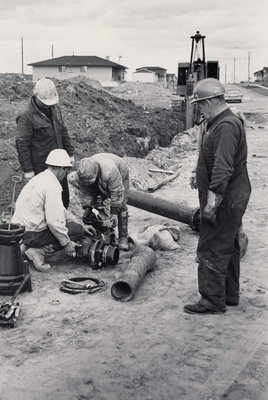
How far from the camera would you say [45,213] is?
261 inches

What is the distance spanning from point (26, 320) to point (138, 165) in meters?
8.76

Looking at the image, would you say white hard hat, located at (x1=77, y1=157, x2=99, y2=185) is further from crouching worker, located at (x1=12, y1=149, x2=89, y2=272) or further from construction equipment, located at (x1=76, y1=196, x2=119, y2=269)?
construction equipment, located at (x1=76, y1=196, x2=119, y2=269)

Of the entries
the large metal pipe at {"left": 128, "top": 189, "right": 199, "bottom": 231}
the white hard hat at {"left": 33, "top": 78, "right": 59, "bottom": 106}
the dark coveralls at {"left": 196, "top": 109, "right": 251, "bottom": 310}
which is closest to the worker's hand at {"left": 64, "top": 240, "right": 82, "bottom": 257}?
the white hard hat at {"left": 33, "top": 78, "right": 59, "bottom": 106}

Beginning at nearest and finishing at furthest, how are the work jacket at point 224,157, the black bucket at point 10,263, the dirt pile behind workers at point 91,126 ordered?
1. the work jacket at point 224,157
2. the black bucket at point 10,263
3. the dirt pile behind workers at point 91,126

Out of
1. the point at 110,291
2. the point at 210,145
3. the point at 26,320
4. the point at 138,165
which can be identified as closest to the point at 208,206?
the point at 210,145

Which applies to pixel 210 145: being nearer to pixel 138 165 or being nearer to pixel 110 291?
pixel 110 291

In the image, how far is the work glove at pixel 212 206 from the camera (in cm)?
521

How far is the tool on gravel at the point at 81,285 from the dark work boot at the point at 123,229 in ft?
4.28

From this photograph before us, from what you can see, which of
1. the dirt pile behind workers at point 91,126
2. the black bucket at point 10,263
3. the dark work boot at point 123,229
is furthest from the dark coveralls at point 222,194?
the dirt pile behind workers at point 91,126

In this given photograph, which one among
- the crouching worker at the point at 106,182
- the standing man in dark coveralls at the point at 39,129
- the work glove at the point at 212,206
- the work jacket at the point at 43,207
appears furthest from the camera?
the standing man in dark coveralls at the point at 39,129

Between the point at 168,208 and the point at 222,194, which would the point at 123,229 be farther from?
the point at 222,194

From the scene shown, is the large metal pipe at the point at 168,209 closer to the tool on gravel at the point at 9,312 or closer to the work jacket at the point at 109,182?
the work jacket at the point at 109,182

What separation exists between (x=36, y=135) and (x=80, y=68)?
219 ft

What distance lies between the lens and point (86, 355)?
465 cm
